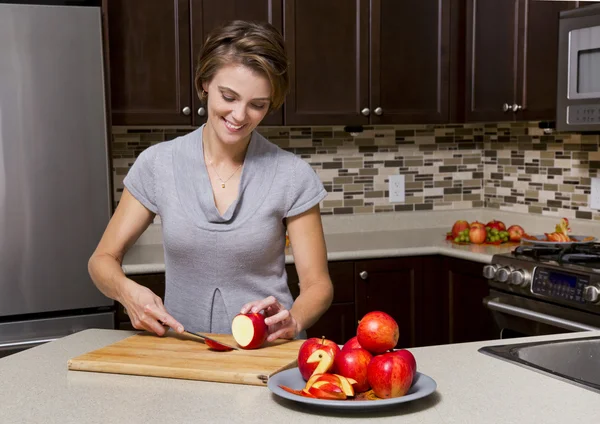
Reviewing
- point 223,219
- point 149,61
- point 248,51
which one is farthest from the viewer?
point 149,61

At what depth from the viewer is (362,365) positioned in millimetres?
1546

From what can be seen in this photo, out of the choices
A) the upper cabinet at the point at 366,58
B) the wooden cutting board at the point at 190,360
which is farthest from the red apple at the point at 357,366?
the upper cabinet at the point at 366,58

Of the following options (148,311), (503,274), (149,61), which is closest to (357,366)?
(148,311)

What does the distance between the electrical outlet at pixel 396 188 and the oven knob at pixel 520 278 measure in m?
1.17

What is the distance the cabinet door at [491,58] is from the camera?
383 cm

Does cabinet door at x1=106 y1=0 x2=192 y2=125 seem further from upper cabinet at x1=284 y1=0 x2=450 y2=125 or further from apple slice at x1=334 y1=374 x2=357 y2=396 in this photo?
apple slice at x1=334 y1=374 x2=357 y2=396

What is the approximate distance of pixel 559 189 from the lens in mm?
4086

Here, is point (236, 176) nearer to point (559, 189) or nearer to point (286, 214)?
point (286, 214)

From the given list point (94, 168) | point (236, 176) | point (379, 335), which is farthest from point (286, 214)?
point (94, 168)

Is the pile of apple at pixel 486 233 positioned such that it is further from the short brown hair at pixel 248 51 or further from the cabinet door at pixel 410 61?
the short brown hair at pixel 248 51

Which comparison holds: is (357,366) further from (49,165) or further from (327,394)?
(49,165)

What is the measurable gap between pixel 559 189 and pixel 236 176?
7.64 feet

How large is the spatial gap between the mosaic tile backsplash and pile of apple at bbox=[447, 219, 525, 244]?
0.27 meters

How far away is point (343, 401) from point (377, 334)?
0.50 feet
